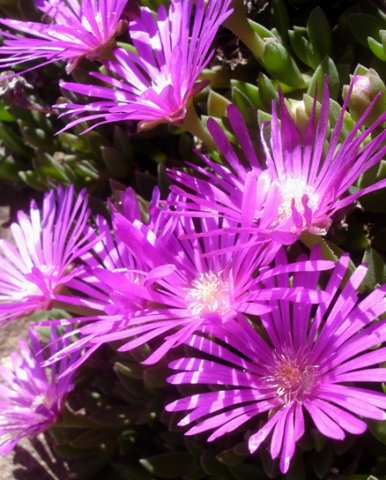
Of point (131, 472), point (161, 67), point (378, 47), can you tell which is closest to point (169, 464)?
Answer: point (131, 472)

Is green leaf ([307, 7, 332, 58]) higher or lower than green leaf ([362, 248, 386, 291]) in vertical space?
higher

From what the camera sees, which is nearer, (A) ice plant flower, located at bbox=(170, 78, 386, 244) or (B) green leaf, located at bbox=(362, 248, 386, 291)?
(A) ice plant flower, located at bbox=(170, 78, 386, 244)

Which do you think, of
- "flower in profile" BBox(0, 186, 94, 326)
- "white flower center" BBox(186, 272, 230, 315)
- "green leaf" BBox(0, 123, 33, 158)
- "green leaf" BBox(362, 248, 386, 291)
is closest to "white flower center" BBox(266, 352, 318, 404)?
"white flower center" BBox(186, 272, 230, 315)

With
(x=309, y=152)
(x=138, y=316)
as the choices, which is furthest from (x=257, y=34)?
(x=138, y=316)

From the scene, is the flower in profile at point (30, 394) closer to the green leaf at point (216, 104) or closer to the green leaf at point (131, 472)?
the green leaf at point (131, 472)

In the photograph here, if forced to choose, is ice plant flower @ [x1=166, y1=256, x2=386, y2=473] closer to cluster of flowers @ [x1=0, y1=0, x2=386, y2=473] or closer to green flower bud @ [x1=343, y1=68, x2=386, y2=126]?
cluster of flowers @ [x1=0, y1=0, x2=386, y2=473]

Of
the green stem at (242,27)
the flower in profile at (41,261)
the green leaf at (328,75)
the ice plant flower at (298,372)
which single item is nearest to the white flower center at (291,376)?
the ice plant flower at (298,372)

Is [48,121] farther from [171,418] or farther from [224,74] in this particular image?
[171,418]
